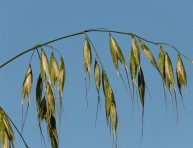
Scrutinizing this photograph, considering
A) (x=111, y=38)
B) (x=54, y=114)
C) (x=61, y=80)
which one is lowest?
(x=54, y=114)

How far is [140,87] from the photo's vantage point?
229cm

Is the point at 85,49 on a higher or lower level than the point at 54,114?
higher

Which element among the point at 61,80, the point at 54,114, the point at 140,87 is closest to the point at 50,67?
the point at 61,80

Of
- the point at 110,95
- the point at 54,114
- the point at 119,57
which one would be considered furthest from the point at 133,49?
the point at 54,114

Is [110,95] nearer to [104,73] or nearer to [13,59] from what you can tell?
[104,73]

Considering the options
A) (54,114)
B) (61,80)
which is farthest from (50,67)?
(54,114)

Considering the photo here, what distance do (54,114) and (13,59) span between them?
27 cm

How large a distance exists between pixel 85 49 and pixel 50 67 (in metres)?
0.17

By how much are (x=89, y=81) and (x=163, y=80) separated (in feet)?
1.03

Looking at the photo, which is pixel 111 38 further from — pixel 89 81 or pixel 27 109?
pixel 27 109

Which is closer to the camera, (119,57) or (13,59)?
(13,59)

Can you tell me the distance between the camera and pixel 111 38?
2363mm

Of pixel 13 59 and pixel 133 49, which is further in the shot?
pixel 133 49

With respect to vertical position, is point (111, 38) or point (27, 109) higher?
point (111, 38)
